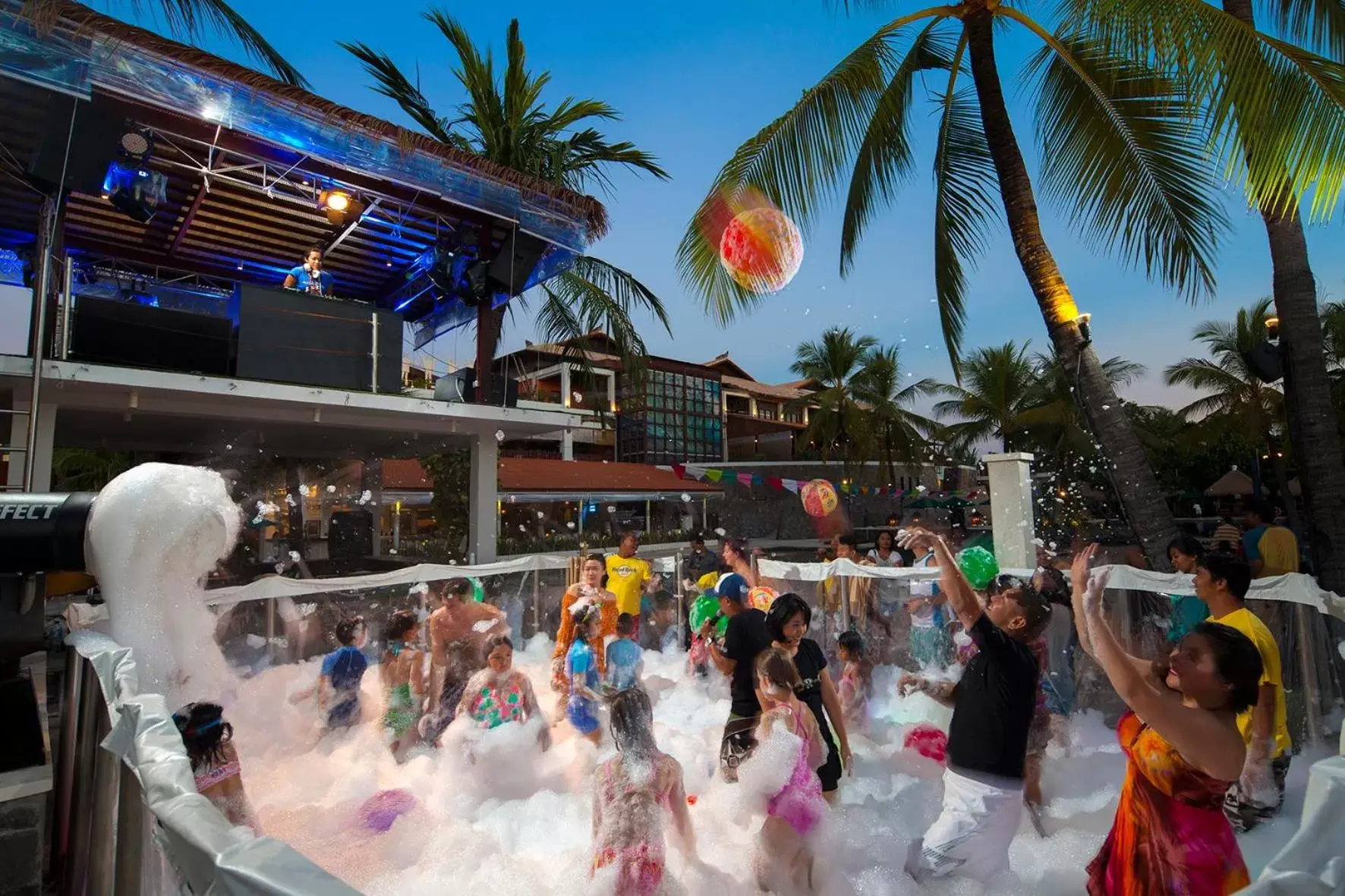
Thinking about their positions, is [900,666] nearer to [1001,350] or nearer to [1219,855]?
[1219,855]

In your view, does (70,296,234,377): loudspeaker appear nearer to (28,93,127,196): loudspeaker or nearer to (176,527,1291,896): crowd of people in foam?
(28,93,127,196): loudspeaker

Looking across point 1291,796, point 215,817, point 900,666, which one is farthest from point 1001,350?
point 215,817

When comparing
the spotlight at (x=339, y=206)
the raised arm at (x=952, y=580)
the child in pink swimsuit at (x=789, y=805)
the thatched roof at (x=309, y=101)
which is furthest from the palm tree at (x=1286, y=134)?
the spotlight at (x=339, y=206)

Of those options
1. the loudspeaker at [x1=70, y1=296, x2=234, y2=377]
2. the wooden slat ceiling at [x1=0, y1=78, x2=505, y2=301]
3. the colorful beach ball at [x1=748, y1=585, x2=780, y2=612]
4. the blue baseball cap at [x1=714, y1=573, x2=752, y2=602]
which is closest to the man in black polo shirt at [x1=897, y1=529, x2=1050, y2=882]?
the blue baseball cap at [x1=714, y1=573, x2=752, y2=602]

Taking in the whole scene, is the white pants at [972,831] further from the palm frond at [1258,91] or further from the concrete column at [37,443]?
the concrete column at [37,443]

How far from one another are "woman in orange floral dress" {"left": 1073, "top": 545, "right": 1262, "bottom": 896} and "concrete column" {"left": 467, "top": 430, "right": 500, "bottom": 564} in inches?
403

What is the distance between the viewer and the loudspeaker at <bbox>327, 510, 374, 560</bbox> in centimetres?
1403

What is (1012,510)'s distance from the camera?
6.82 m

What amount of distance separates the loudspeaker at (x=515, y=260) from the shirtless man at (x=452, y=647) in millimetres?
5948

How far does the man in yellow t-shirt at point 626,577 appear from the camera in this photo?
7.41m

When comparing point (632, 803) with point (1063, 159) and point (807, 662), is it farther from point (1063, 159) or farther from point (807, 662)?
point (1063, 159)

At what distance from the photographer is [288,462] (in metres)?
13.8

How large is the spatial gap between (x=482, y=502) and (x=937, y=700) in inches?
357

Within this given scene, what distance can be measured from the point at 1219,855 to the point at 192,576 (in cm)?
371
